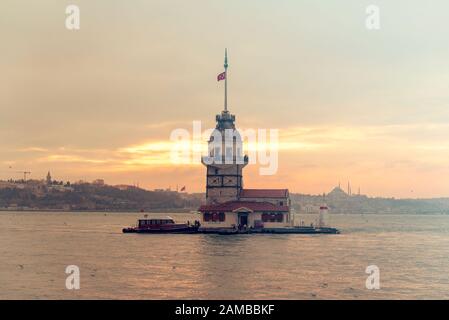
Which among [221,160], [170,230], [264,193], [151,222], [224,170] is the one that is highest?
[221,160]

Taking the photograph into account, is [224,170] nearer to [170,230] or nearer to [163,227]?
[170,230]

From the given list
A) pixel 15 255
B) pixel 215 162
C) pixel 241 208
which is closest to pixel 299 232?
pixel 241 208

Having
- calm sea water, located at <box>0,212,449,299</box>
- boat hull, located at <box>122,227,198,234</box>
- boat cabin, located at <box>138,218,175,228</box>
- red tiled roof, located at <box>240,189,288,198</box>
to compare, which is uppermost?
red tiled roof, located at <box>240,189,288,198</box>

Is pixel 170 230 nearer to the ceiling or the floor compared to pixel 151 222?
nearer to the floor

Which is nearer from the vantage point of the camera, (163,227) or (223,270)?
(223,270)

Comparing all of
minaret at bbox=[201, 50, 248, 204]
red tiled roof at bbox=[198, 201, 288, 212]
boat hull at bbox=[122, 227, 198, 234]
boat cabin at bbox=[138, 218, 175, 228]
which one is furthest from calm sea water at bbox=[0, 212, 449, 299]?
boat cabin at bbox=[138, 218, 175, 228]

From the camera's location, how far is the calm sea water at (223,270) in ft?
175

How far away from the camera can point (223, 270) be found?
66.2 m

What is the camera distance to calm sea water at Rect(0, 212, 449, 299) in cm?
5328

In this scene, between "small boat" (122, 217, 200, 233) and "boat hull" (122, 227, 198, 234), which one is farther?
"small boat" (122, 217, 200, 233)

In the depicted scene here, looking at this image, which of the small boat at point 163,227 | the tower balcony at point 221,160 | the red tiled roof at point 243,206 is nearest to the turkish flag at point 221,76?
the tower balcony at point 221,160

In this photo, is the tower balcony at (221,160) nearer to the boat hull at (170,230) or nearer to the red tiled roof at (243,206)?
the red tiled roof at (243,206)

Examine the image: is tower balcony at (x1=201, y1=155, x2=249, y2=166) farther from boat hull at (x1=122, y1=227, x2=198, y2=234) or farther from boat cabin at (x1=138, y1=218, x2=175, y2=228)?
boat cabin at (x1=138, y1=218, x2=175, y2=228)

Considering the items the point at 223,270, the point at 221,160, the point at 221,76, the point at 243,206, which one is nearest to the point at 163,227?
the point at 221,160
